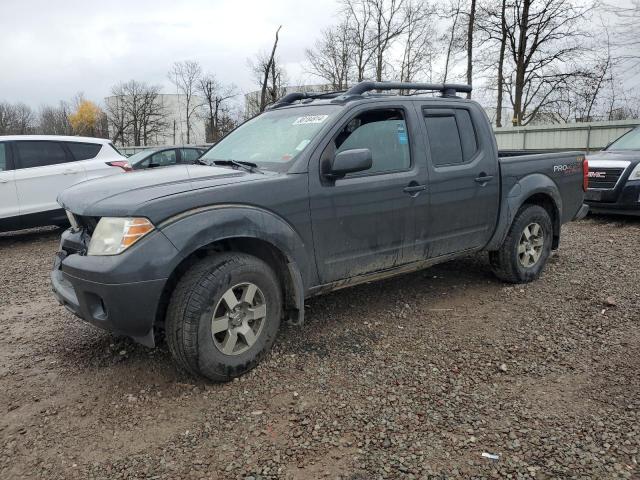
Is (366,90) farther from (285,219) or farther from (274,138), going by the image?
(285,219)

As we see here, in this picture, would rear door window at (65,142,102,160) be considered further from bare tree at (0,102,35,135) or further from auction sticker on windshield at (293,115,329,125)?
bare tree at (0,102,35,135)

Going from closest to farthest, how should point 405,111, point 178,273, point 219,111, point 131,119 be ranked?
point 178,273 → point 405,111 → point 219,111 → point 131,119

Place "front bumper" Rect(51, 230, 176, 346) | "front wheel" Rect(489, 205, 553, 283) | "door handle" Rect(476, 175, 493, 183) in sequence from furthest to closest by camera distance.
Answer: "front wheel" Rect(489, 205, 553, 283) → "door handle" Rect(476, 175, 493, 183) → "front bumper" Rect(51, 230, 176, 346)

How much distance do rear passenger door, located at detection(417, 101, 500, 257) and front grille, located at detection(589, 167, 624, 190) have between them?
193 inches

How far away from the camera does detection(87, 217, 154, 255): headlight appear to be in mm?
2834

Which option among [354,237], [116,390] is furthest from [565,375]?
[116,390]

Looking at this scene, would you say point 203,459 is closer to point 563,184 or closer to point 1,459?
point 1,459

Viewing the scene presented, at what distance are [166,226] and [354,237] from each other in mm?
1424

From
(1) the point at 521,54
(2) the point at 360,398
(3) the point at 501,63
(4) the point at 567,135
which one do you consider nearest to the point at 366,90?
(2) the point at 360,398

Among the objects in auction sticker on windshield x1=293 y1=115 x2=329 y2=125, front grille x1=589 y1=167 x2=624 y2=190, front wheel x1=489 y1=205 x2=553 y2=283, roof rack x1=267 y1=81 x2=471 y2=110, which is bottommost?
front wheel x1=489 y1=205 x2=553 y2=283

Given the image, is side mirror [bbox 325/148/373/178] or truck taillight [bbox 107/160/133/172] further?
truck taillight [bbox 107/160/133/172]

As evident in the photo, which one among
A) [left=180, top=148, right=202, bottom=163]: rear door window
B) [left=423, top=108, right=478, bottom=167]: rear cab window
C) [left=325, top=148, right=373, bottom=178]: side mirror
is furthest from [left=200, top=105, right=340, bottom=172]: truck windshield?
[left=180, top=148, right=202, bottom=163]: rear door window

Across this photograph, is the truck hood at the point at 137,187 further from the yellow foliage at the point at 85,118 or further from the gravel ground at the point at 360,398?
the yellow foliage at the point at 85,118

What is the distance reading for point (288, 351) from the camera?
3.67m
